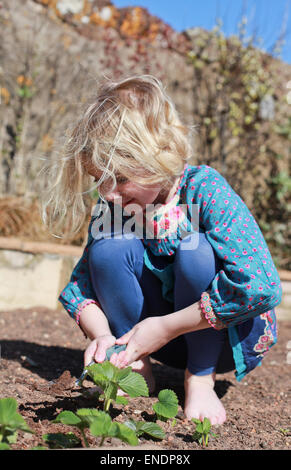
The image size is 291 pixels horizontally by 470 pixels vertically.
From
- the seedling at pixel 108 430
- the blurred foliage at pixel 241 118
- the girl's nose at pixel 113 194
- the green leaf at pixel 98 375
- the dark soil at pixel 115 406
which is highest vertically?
the blurred foliage at pixel 241 118

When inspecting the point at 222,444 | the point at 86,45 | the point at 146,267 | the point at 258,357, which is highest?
the point at 86,45

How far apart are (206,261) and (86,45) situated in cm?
408

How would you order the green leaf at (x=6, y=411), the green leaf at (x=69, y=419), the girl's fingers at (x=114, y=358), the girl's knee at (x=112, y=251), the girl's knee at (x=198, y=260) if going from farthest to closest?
the girl's knee at (x=112, y=251)
the girl's knee at (x=198, y=260)
the girl's fingers at (x=114, y=358)
the green leaf at (x=69, y=419)
the green leaf at (x=6, y=411)

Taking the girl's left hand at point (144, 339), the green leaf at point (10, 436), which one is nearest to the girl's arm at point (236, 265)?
the girl's left hand at point (144, 339)

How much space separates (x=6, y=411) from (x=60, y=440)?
6.9 inches

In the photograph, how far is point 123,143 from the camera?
1.33 m

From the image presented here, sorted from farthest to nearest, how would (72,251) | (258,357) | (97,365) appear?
(72,251), (258,357), (97,365)

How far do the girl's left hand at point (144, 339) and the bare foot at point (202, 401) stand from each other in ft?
0.69

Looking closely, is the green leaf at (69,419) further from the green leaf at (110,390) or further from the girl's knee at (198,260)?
the girl's knee at (198,260)

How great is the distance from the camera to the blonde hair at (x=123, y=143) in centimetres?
133

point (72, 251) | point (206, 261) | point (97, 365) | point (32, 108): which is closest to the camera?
point (97, 365)

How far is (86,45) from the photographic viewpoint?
4.84 metres

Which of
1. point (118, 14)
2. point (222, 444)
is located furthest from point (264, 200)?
point (222, 444)

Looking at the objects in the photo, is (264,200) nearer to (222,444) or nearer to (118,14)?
(118,14)
